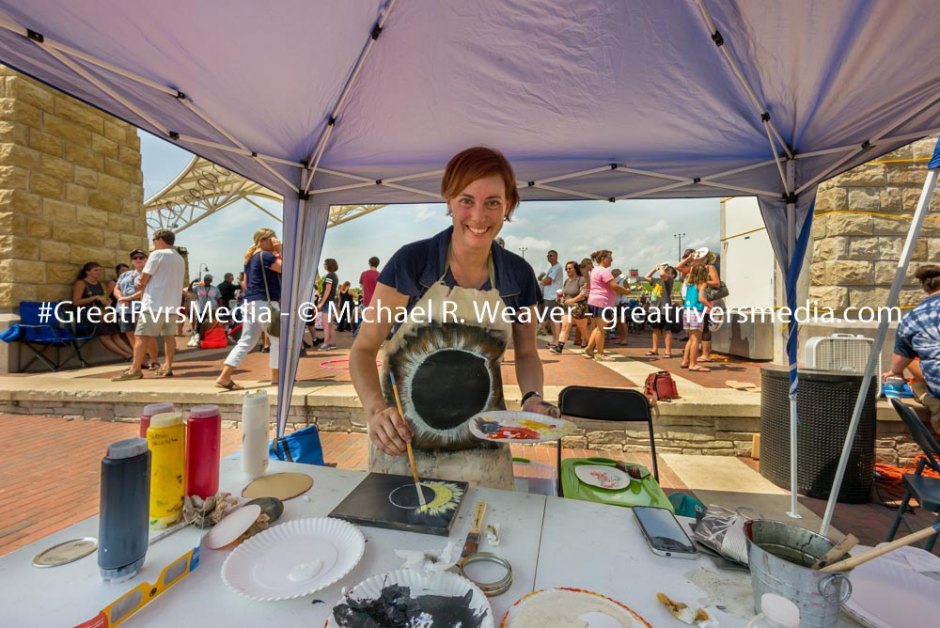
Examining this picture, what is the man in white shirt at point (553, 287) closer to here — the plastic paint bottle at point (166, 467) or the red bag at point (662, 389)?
the red bag at point (662, 389)

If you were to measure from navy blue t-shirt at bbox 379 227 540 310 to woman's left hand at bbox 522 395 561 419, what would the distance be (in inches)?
17.0

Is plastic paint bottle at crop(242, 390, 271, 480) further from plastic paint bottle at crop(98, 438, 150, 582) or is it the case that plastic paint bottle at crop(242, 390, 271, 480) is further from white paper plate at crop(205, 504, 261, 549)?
plastic paint bottle at crop(98, 438, 150, 582)

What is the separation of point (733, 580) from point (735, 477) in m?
3.12

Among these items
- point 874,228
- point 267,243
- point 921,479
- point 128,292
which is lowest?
point 921,479

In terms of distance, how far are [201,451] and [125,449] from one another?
0.98 feet

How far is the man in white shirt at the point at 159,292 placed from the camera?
16.3 ft

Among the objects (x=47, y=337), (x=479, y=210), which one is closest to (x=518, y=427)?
(x=479, y=210)

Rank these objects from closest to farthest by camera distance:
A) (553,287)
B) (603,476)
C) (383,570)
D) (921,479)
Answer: (383,570) < (603,476) < (921,479) < (553,287)

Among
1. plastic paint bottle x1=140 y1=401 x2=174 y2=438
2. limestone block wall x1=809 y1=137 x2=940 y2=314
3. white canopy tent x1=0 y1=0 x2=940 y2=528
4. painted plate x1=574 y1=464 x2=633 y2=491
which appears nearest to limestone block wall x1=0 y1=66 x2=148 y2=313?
white canopy tent x1=0 y1=0 x2=940 y2=528

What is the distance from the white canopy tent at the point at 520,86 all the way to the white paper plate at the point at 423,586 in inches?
79.8

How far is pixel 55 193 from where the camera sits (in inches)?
231

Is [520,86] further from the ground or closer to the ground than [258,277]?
further from the ground

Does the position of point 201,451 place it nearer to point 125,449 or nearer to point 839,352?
point 125,449

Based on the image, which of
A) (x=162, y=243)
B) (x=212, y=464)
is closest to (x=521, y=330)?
(x=212, y=464)
